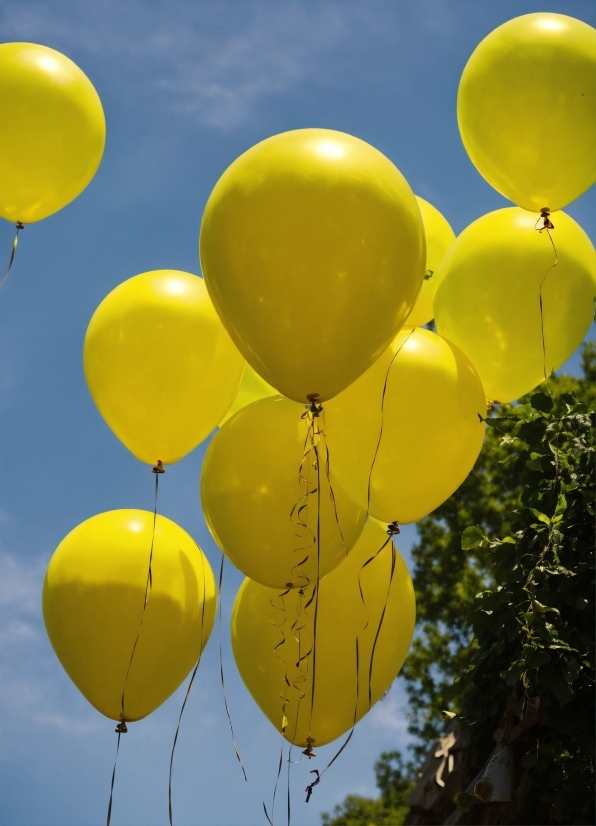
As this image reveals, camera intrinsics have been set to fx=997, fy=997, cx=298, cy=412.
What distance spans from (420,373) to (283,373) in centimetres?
57

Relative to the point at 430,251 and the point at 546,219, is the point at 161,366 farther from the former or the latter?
the point at 546,219

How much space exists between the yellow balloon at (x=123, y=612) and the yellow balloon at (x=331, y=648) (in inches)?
10.7

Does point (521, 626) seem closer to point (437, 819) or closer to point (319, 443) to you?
point (319, 443)

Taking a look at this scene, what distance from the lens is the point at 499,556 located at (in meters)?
3.90

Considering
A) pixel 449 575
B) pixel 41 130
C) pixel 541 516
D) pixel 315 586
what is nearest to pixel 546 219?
pixel 541 516

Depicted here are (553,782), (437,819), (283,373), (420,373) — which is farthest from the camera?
(437,819)

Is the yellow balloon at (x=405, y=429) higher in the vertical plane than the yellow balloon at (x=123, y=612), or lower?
higher

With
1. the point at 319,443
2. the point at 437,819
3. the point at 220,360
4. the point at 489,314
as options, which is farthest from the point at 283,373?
the point at 437,819

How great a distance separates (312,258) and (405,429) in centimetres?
71

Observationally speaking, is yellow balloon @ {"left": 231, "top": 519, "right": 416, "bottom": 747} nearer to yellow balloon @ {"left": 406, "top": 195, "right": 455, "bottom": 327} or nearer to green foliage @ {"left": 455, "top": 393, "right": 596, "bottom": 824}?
green foliage @ {"left": 455, "top": 393, "right": 596, "bottom": 824}

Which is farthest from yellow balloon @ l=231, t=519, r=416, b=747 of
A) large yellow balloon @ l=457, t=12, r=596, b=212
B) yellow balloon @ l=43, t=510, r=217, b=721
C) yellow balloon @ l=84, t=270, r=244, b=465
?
large yellow balloon @ l=457, t=12, r=596, b=212

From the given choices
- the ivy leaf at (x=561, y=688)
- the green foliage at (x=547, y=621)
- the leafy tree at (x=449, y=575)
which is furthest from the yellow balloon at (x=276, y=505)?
the leafy tree at (x=449, y=575)

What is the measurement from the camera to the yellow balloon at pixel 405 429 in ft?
10.2

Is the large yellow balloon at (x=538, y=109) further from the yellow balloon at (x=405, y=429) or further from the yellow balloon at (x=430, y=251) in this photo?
the yellow balloon at (x=405, y=429)
